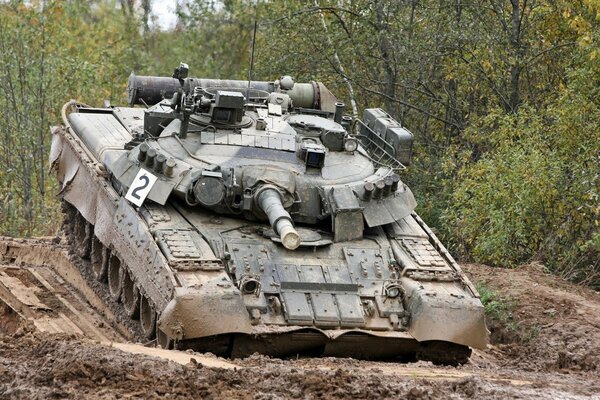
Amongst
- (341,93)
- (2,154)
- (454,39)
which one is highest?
(454,39)

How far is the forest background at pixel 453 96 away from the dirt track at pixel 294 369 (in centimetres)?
301

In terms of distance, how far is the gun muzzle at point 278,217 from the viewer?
45.8 feet

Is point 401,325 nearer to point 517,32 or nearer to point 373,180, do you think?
point 373,180

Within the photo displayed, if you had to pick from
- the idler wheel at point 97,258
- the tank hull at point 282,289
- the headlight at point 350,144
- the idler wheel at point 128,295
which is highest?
the headlight at point 350,144

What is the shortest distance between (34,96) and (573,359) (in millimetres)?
14434

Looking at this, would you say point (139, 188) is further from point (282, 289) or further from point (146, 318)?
point (282, 289)

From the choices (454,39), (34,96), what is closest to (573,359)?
(454,39)

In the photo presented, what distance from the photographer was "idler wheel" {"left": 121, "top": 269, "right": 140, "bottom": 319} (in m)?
15.3

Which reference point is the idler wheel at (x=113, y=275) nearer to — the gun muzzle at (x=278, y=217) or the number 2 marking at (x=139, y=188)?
the number 2 marking at (x=139, y=188)

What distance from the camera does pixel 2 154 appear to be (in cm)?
2638

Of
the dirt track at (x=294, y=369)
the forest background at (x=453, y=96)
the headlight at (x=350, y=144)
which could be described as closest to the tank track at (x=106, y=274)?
the dirt track at (x=294, y=369)

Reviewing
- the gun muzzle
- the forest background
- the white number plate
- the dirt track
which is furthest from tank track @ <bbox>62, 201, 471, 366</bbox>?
the forest background

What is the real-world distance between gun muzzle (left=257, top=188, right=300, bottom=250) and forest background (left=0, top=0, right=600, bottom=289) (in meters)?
5.30

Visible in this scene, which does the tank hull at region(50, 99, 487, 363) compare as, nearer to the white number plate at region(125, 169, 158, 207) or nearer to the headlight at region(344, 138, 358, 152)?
the white number plate at region(125, 169, 158, 207)
